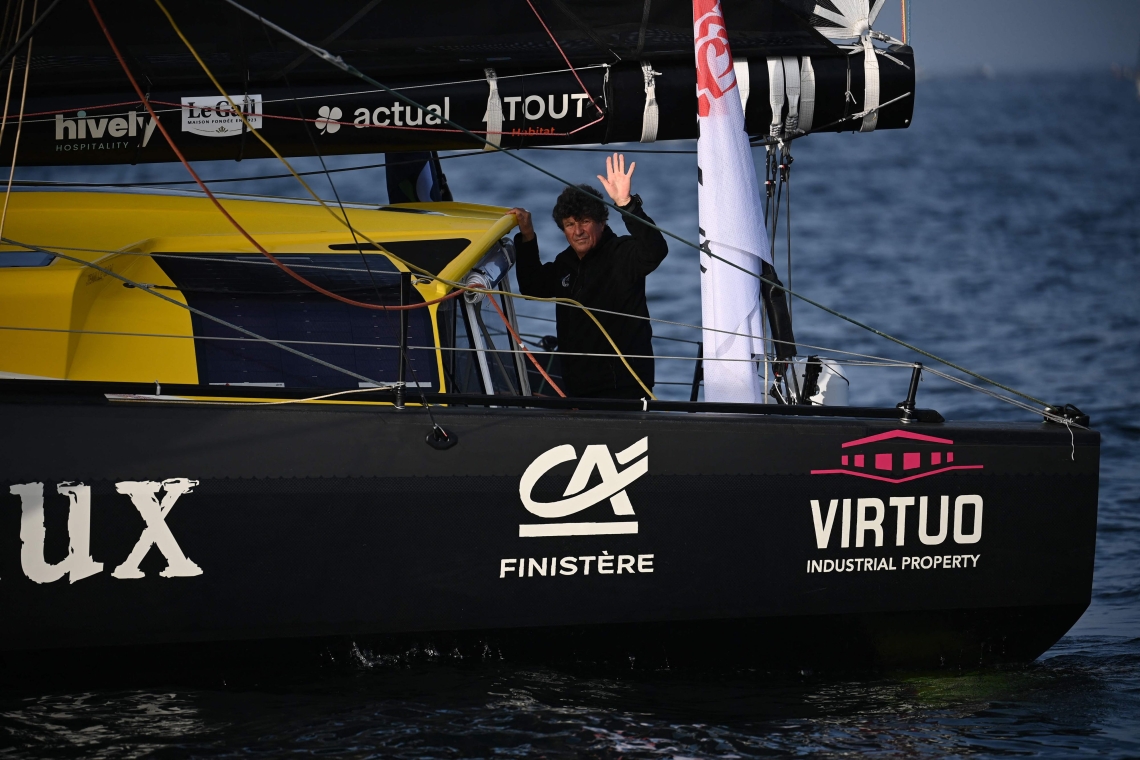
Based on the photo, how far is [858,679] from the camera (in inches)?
184

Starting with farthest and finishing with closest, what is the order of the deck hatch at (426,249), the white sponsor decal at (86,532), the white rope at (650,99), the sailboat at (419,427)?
the white rope at (650,99)
the deck hatch at (426,249)
the sailboat at (419,427)
the white sponsor decal at (86,532)

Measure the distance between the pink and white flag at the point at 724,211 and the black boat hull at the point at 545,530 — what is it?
0.67m

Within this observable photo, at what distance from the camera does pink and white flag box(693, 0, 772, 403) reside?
5.04 meters

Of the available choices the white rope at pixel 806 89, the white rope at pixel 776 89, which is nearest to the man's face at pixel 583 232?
the white rope at pixel 776 89

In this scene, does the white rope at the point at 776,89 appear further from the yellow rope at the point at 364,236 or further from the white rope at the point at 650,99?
the yellow rope at the point at 364,236

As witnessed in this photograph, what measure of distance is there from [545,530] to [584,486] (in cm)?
19

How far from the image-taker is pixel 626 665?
14.9ft

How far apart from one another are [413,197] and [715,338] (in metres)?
2.36

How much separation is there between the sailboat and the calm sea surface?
0.17 metres

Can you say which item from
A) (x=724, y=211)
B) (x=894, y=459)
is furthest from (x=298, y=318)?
(x=894, y=459)

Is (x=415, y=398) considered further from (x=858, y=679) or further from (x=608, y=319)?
(x=858, y=679)

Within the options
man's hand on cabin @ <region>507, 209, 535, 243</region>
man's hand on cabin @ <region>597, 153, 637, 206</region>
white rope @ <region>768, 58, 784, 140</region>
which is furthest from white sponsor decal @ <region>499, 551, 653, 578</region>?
white rope @ <region>768, 58, 784, 140</region>

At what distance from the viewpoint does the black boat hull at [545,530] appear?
13.1 ft

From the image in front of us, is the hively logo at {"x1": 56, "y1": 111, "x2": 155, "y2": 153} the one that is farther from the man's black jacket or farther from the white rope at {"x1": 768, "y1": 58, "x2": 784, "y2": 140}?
the white rope at {"x1": 768, "y1": 58, "x2": 784, "y2": 140}
